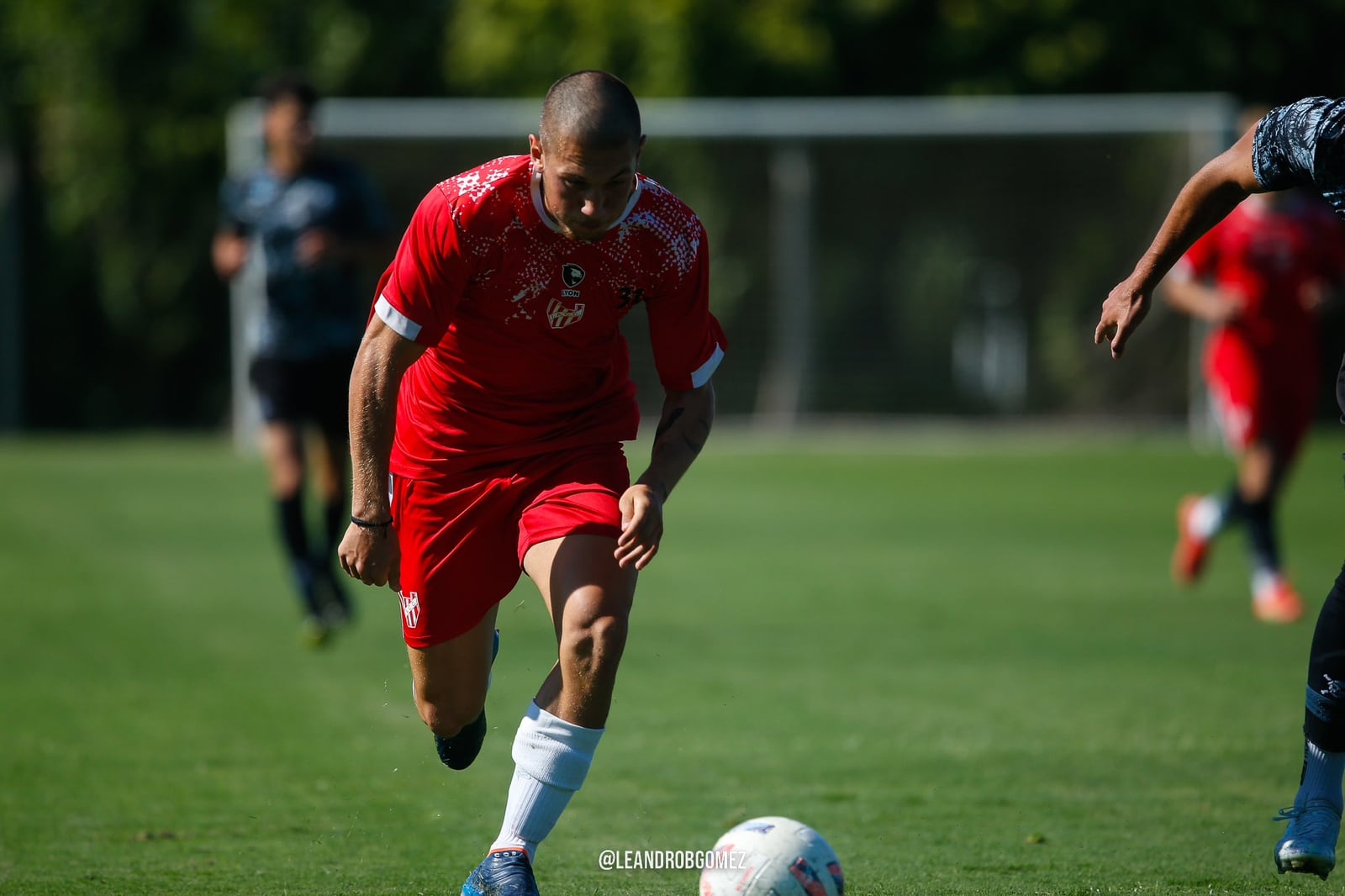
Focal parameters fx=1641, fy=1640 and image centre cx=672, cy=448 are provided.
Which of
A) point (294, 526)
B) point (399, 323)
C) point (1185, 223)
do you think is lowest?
point (294, 526)

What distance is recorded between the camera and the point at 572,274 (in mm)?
4375

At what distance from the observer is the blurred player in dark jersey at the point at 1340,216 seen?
4.02m

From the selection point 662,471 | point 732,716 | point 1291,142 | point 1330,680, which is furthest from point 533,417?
point 732,716

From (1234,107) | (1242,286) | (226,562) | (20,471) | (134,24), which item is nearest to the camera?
(1242,286)

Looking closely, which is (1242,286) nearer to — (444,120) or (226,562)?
(226,562)

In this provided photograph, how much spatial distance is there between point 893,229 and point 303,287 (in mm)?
12360

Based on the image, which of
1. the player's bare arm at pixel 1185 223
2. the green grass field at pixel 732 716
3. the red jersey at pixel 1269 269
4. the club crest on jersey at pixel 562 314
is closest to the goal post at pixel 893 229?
the green grass field at pixel 732 716

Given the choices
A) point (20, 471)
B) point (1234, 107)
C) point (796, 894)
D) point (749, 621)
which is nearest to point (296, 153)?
point (749, 621)

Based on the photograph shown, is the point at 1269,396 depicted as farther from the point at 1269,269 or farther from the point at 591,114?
the point at 591,114

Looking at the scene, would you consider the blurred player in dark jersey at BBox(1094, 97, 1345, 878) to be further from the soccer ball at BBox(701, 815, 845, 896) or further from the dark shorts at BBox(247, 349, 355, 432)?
the dark shorts at BBox(247, 349, 355, 432)

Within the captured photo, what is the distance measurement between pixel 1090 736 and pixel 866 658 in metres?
1.84

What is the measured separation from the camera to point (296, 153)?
29.2 feet

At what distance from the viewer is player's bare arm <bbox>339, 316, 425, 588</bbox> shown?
14.1ft

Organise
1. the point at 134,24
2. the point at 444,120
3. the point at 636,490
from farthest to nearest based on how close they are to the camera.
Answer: the point at 134,24
the point at 444,120
the point at 636,490
